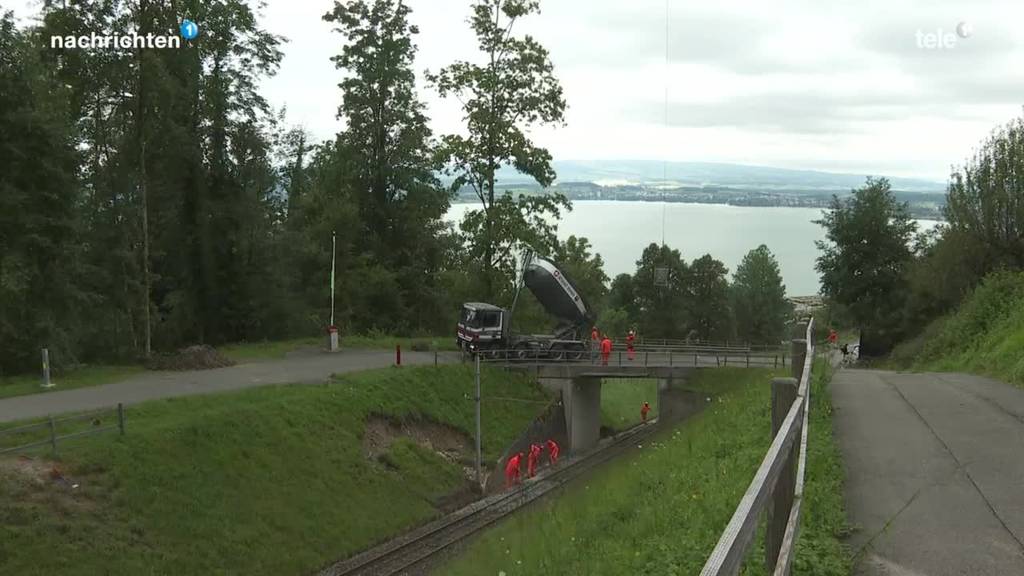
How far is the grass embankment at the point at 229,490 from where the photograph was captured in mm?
13414

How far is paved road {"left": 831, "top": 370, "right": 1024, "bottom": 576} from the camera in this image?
4.99m

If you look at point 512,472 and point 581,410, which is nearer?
point 512,472

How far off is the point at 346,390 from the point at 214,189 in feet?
56.1

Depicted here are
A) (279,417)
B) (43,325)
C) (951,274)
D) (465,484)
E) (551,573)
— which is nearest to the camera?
(551,573)

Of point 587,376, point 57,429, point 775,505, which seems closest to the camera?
point 775,505

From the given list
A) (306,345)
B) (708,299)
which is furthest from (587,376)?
(708,299)

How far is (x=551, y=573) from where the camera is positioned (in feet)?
27.5

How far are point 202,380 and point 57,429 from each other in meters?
6.98

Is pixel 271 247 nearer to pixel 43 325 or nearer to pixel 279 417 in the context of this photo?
pixel 43 325

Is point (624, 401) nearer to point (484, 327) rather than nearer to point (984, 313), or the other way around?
point (484, 327)

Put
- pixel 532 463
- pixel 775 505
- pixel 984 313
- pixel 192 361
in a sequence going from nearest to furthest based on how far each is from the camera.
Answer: pixel 775 505 < pixel 984 313 < pixel 532 463 < pixel 192 361

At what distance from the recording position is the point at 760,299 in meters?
82.9

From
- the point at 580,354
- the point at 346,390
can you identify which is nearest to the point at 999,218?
the point at 580,354

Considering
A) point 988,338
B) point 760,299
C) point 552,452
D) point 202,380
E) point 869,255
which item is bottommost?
point 552,452
